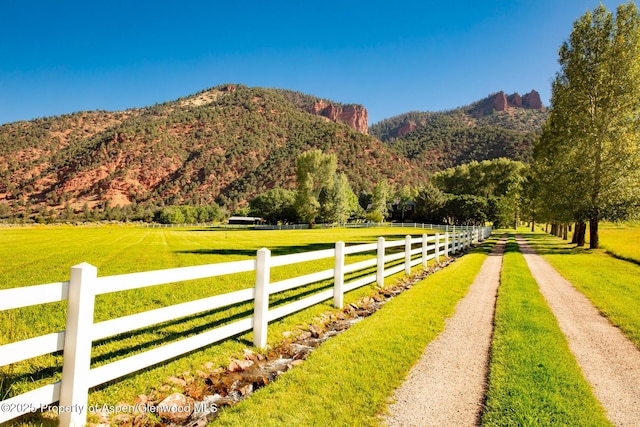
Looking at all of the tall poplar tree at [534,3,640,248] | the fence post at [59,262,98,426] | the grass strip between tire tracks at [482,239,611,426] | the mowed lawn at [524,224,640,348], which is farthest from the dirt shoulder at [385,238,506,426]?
the tall poplar tree at [534,3,640,248]

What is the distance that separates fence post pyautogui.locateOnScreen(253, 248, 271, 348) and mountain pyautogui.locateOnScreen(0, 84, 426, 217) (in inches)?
5050

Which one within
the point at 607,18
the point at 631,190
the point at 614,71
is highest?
the point at 607,18

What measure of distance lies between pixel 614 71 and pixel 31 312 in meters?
31.2

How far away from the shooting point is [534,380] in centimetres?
428

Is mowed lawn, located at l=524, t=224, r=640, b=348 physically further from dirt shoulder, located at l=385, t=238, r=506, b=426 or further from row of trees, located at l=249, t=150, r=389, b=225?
row of trees, located at l=249, t=150, r=389, b=225

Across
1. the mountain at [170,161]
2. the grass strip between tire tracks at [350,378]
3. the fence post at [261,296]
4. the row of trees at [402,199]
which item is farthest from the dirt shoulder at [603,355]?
the mountain at [170,161]

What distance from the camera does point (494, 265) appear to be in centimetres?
1623

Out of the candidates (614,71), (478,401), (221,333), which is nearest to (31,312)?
(221,333)

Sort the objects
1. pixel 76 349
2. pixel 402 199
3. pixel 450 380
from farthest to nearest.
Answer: pixel 402 199 < pixel 450 380 < pixel 76 349

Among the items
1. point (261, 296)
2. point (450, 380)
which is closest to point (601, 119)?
point (450, 380)

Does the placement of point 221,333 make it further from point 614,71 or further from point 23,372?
point 614,71

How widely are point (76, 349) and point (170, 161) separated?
560ft

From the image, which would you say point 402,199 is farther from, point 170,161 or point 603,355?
point 603,355

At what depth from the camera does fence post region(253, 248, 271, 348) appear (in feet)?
17.5
